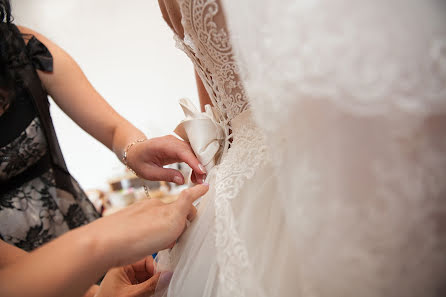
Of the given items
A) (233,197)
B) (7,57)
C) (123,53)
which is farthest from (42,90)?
(123,53)

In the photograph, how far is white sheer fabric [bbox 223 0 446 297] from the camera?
7.7 inches

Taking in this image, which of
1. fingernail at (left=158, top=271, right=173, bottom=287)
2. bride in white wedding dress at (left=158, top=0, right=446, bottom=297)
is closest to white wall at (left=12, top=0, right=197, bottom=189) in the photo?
fingernail at (left=158, top=271, right=173, bottom=287)

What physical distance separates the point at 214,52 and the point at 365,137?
269 mm

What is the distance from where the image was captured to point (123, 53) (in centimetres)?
216

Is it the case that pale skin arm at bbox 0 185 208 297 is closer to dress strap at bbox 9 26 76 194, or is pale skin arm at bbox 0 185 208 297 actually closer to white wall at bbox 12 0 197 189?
dress strap at bbox 9 26 76 194

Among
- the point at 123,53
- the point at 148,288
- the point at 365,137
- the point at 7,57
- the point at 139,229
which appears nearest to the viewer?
the point at 365,137

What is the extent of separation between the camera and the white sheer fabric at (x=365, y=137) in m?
0.20

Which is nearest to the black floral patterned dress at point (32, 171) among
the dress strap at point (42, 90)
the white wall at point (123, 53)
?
the dress strap at point (42, 90)

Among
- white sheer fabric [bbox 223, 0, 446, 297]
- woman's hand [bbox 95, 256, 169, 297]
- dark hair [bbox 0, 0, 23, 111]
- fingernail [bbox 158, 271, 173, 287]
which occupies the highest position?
dark hair [bbox 0, 0, 23, 111]

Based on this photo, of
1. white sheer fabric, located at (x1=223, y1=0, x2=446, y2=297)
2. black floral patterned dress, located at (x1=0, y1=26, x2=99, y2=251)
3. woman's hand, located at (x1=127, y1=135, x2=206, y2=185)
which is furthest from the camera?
black floral patterned dress, located at (x1=0, y1=26, x2=99, y2=251)

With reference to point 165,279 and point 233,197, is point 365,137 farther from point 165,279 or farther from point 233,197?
point 165,279

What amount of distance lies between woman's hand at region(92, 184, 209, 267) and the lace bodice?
0.18 meters

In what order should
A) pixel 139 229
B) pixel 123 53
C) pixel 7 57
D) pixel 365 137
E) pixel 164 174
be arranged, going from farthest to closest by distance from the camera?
1. pixel 123 53
2. pixel 7 57
3. pixel 164 174
4. pixel 139 229
5. pixel 365 137

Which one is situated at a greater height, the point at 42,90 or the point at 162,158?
the point at 42,90
